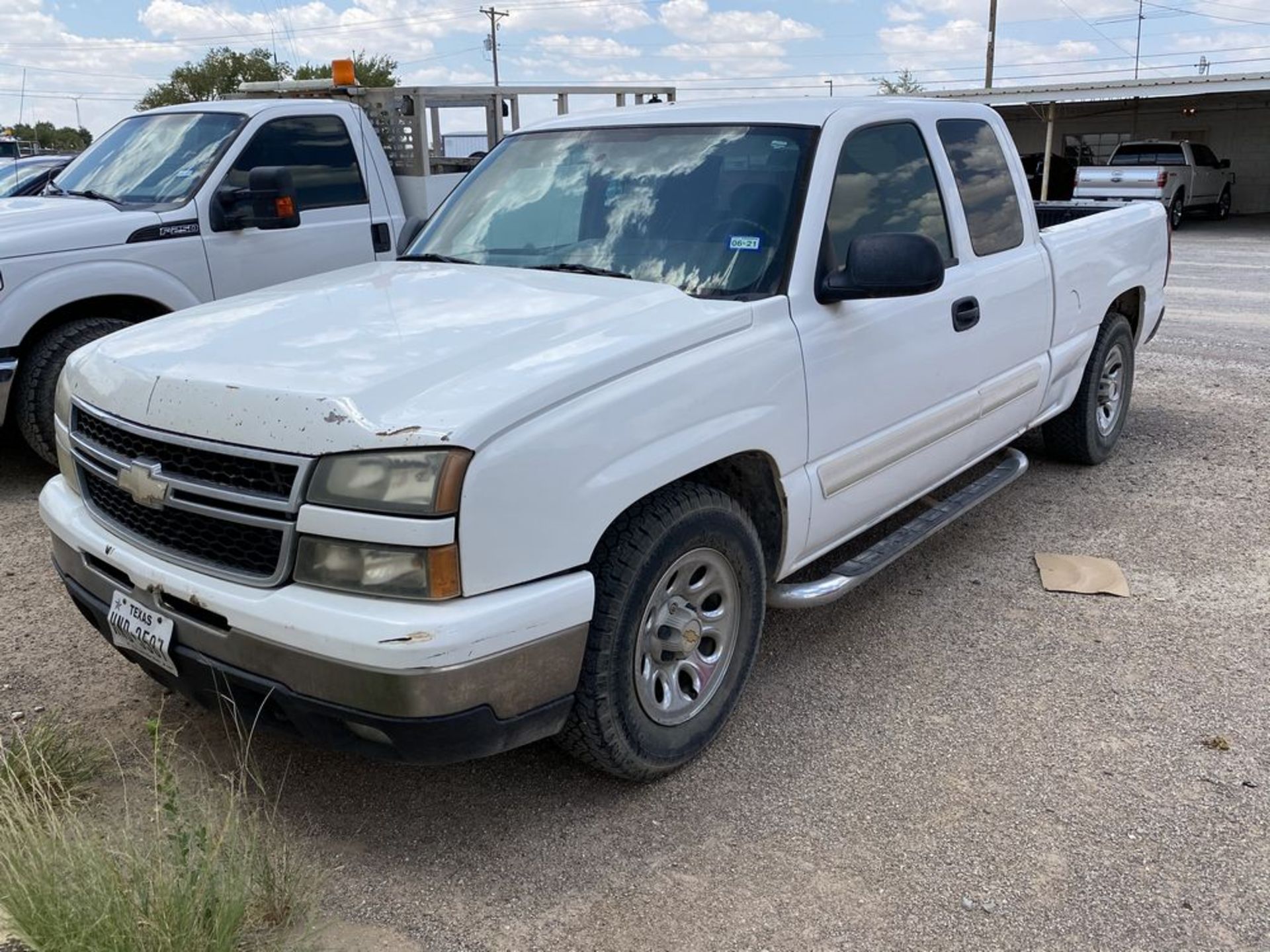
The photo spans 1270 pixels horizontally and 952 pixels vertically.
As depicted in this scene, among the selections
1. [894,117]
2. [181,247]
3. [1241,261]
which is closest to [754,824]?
[894,117]

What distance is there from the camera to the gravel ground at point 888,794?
8.87ft

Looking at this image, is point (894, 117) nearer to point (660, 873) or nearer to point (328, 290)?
point (328, 290)

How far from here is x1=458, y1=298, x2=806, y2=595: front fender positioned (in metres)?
2.54

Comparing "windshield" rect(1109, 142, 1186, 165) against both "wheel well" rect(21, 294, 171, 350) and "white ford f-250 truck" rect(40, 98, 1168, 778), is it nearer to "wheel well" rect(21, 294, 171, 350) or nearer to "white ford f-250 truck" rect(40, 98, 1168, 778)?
"white ford f-250 truck" rect(40, 98, 1168, 778)

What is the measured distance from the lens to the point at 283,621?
8.43 ft

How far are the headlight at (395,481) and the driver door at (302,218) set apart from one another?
4245 mm

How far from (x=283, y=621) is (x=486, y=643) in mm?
474

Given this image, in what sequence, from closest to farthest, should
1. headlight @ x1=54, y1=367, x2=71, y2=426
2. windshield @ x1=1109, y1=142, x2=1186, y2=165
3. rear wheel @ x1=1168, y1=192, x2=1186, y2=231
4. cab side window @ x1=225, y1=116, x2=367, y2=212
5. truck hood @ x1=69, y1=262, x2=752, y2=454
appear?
1. truck hood @ x1=69, y1=262, x2=752, y2=454
2. headlight @ x1=54, y1=367, x2=71, y2=426
3. cab side window @ x1=225, y1=116, x2=367, y2=212
4. rear wheel @ x1=1168, y1=192, x2=1186, y2=231
5. windshield @ x1=1109, y1=142, x2=1186, y2=165

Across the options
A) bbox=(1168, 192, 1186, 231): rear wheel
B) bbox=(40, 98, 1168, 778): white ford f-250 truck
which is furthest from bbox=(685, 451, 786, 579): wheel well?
bbox=(1168, 192, 1186, 231): rear wheel

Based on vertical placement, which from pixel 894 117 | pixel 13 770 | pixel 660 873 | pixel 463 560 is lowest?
pixel 660 873

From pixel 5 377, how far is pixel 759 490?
4266 millimetres

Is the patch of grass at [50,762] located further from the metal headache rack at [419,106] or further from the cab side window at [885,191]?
the metal headache rack at [419,106]

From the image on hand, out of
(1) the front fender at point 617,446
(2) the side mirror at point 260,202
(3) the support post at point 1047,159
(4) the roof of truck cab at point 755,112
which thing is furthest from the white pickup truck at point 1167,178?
(1) the front fender at point 617,446

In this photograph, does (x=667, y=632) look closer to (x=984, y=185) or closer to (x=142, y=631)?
(x=142, y=631)
